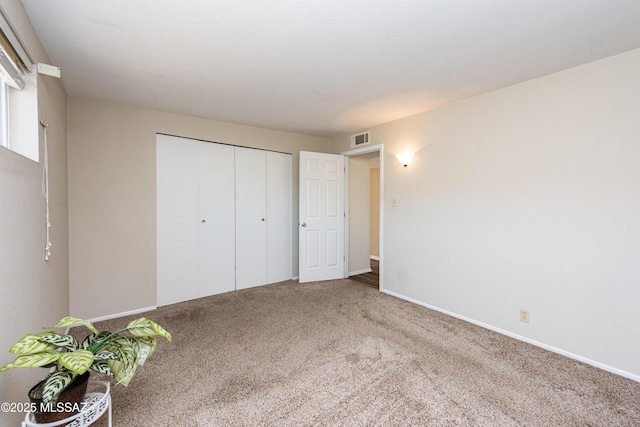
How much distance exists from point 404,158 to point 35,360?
3.57 metres

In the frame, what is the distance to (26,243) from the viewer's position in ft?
4.92

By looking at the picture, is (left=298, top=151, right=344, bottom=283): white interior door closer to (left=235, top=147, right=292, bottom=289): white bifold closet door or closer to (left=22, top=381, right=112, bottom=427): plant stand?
(left=235, top=147, right=292, bottom=289): white bifold closet door

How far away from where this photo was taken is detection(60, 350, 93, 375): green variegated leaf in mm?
958

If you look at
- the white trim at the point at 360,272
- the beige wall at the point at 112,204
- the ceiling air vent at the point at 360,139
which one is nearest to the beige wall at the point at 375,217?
the white trim at the point at 360,272

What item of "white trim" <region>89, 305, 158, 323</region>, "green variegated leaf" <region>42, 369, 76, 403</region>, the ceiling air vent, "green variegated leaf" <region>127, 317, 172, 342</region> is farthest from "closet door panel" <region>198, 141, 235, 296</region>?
"green variegated leaf" <region>42, 369, 76, 403</region>

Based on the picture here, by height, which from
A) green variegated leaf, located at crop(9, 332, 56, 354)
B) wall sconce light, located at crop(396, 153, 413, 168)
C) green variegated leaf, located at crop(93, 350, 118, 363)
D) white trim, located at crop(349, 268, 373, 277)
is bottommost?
white trim, located at crop(349, 268, 373, 277)

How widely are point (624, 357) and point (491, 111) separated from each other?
2272 millimetres

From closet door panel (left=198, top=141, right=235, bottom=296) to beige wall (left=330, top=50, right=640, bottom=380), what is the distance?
2.54 meters

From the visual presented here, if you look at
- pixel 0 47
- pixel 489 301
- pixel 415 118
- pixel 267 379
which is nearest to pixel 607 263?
pixel 489 301

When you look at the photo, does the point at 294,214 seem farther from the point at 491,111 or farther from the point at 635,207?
the point at 635,207

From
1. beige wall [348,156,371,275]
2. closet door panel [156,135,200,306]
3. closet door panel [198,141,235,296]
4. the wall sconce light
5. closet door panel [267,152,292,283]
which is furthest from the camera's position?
beige wall [348,156,371,275]

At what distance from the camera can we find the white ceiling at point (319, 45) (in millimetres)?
1582

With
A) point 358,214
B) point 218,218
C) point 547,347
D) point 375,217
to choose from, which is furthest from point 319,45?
point 375,217

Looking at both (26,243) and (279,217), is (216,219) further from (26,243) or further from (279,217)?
(26,243)
